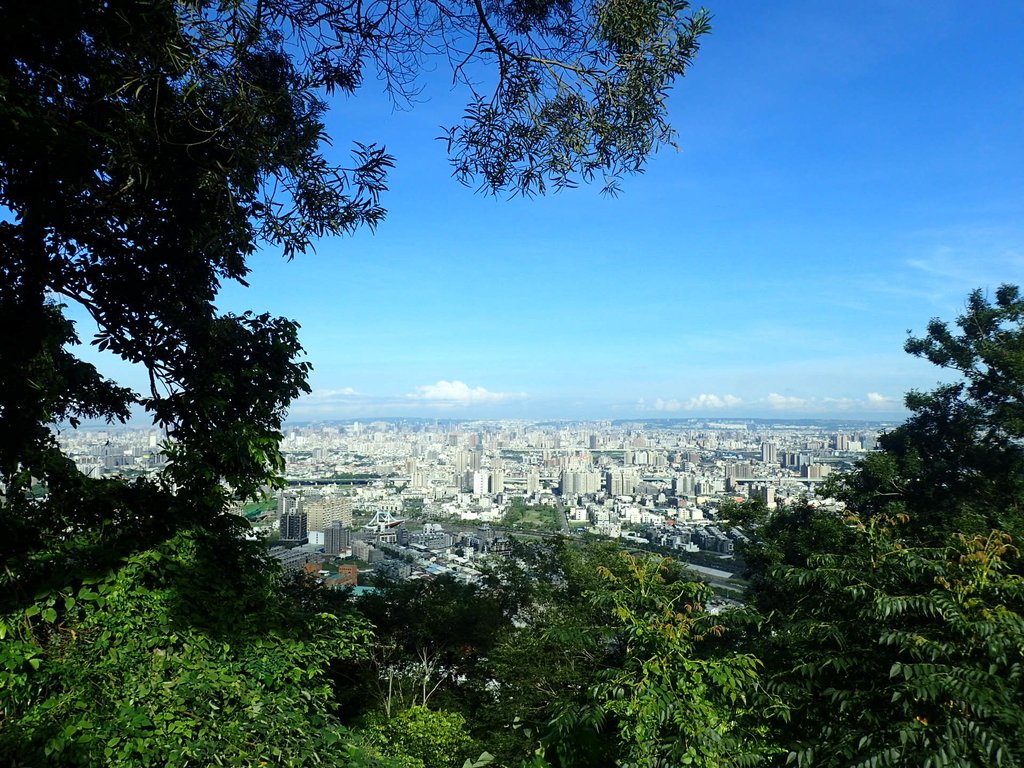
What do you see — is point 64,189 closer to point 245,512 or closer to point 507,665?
point 245,512

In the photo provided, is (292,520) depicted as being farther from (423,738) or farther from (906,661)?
(906,661)

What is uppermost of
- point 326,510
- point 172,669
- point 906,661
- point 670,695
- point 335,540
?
point 906,661

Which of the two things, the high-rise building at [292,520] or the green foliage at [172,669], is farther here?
the high-rise building at [292,520]

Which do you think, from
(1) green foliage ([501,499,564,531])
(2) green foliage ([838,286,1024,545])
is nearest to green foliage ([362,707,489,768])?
(2) green foliage ([838,286,1024,545])

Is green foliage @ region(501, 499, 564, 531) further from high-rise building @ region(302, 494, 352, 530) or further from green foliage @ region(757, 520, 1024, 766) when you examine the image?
green foliage @ region(757, 520, 1024, 766)

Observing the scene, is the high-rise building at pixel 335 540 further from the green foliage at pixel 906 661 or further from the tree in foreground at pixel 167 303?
the green foliage at pixel 906 661

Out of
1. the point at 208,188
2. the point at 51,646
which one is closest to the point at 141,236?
the point at 208,188

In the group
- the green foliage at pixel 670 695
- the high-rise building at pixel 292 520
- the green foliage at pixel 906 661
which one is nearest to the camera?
the green foliage at pixel 906 661

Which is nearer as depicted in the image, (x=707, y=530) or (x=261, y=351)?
(x=261, y=351)

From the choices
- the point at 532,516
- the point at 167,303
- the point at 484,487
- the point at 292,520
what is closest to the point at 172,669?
the point at 167,303

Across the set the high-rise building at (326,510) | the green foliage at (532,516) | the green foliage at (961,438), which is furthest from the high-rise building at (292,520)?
the green foliage at (961,438)

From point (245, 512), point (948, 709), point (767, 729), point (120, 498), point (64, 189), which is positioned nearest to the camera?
point (948, 709)
